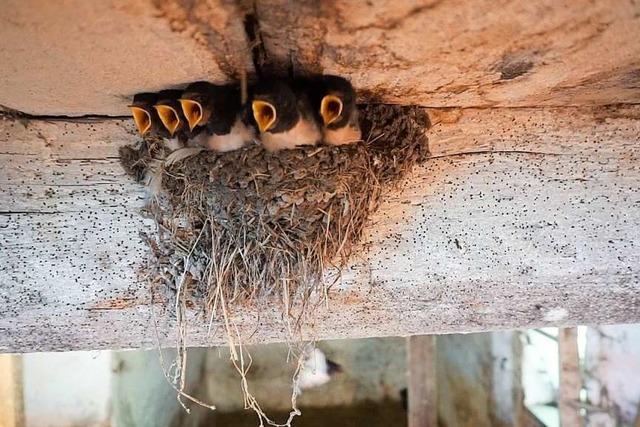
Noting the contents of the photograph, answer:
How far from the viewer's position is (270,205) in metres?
0.99

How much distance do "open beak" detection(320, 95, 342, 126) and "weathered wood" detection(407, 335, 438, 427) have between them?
2.62 metres

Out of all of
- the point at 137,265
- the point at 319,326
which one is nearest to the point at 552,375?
the point at 319,326

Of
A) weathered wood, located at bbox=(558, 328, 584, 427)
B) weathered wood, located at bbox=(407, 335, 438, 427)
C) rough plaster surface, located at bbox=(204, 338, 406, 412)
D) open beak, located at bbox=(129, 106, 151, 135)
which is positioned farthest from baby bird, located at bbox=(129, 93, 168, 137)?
rough plaster surface, located at bbox=(204, 338, 406, 412)

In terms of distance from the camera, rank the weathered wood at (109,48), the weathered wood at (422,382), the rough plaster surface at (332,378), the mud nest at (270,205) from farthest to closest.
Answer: the rough plaster surface at (332,378), the weathered wood at (422,382), the mud nest at (270,205), the weathered wood at (109,48)

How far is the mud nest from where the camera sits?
3.23 feet

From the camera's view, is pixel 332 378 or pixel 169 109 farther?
pixel 332 378

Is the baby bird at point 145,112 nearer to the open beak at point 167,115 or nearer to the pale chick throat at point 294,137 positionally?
the open beak at point 167,115

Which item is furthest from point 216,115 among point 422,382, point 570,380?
point 422,382

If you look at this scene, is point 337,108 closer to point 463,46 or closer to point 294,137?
point 294,137

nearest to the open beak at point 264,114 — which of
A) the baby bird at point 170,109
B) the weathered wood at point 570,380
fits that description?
the baby bird at point 170,109

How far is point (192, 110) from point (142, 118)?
98 millimetres

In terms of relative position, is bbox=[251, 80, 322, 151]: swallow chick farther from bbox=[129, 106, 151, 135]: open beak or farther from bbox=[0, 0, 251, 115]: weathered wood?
bbox=[129, 106, 151, 135]: open beak

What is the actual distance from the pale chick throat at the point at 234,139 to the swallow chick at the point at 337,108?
0.13 metres

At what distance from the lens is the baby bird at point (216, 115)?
0.91 m
